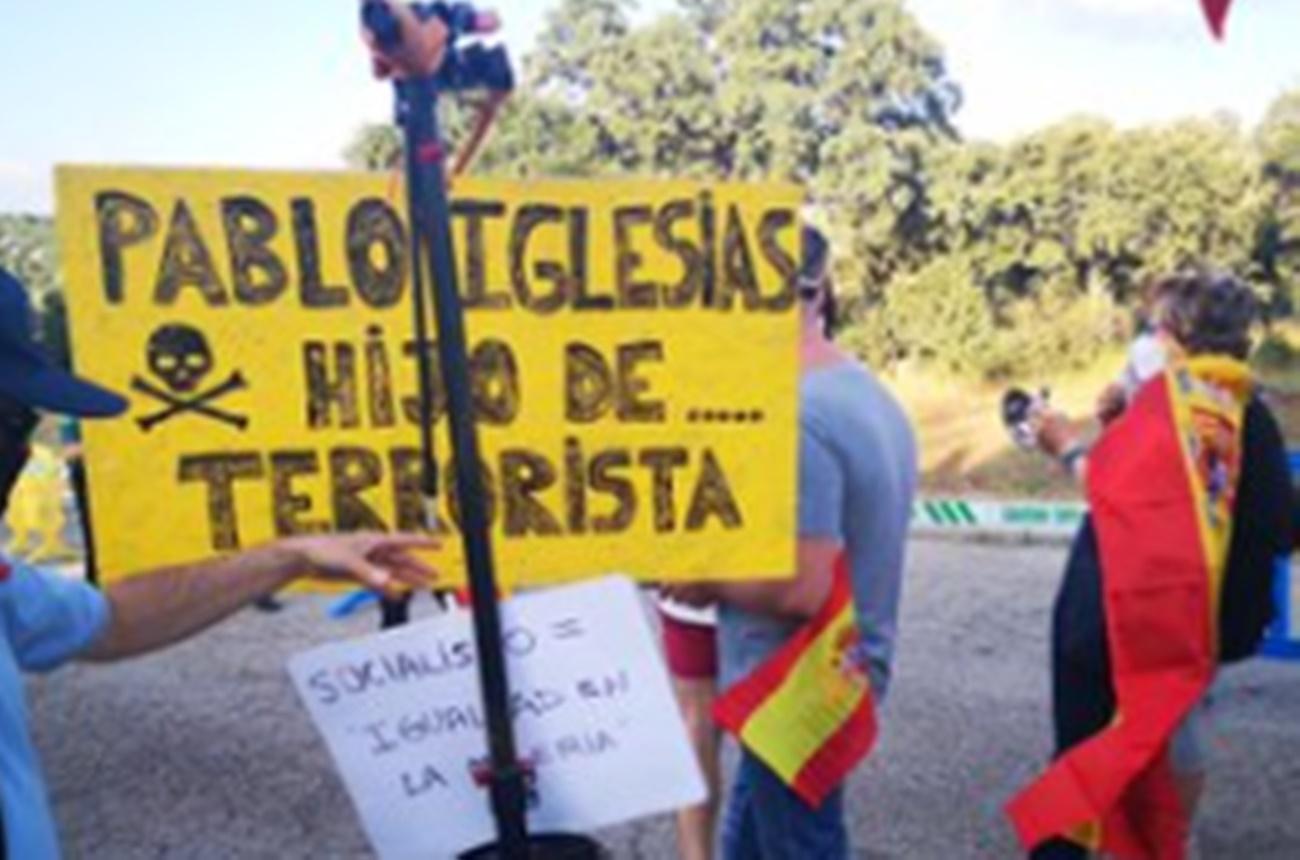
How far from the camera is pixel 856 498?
2348 millimetres

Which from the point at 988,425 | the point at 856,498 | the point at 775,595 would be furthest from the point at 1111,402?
the point at 988,425

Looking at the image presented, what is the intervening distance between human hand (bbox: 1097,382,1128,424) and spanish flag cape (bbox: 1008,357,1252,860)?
0.46 metres

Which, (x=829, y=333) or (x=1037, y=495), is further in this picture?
(x=1037, y=495)

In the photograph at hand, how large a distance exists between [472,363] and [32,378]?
19.6 inches

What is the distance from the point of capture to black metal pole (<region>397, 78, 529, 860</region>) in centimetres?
141

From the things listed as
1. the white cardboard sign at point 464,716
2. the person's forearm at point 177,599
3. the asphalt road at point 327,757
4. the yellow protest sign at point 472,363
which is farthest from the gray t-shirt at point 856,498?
the asphalt road at point 327,757

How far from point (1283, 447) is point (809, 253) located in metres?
1.37

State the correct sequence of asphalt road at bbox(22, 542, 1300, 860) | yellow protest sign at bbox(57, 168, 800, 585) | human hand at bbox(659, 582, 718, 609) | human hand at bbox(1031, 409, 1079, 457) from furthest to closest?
1. asphalt road at bbox(22, 542, 1300, 860)
2. human hand at bbox(1031, 409, 1079, 457)
3. human hand at bbox(659, 582, 718, 609)
4. yellow protest sign at bbox(57, 168, 800, 585)

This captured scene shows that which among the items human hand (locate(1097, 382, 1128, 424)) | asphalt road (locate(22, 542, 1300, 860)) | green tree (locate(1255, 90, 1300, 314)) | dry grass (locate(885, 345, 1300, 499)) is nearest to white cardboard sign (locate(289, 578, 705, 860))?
human hand (locate(1097, 382, 1128, 424))

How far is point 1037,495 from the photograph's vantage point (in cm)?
1199

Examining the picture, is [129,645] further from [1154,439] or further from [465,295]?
[1154,439]

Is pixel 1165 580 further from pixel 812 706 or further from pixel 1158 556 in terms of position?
pixel 812 706

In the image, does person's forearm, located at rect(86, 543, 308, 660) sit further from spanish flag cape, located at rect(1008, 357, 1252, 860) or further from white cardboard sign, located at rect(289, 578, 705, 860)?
spanish flag cape, located at rect(1008, 357, 1252, 860)

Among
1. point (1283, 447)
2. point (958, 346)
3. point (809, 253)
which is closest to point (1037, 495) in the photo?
point (958, 346)
